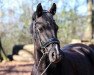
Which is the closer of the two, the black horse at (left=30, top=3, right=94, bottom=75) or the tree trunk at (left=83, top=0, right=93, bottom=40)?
the black horse at (left=30, top=3, right=94, bottom=75)

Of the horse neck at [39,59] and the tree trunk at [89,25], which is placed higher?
the horse neck at [39,59]

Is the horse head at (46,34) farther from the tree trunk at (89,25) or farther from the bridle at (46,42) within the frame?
the tree trunk at (89,25)

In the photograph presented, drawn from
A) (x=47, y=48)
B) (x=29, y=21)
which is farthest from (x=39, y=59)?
(x=29, y=21)

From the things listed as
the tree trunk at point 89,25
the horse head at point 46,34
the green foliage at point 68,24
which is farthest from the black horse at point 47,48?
the green foliage at point 68,24

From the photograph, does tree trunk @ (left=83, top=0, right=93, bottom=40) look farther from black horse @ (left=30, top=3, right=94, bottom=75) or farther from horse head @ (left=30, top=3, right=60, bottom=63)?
horse head @ (left=30, top=3, right=60, bottom=63)

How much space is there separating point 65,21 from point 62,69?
16.0 meters

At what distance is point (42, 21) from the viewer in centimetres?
463

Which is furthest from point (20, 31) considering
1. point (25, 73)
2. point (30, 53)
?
point (25, 73)

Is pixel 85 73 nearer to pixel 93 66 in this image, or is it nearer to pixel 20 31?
pixel 93 66

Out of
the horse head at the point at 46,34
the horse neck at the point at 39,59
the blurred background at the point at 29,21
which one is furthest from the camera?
the blurred background at the point at 29,21

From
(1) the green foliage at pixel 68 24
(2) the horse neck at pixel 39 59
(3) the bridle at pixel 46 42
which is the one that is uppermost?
(3) the bridle at pixel 46 42

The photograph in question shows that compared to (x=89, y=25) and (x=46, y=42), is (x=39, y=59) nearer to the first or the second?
(x=46, y=42)

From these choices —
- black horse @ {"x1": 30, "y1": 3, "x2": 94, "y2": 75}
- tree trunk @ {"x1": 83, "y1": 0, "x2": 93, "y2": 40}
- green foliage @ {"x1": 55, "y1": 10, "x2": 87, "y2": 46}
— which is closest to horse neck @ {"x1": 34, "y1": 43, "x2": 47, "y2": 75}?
black horse @ {"x1": 30, "y1": 3, "x2": 94, "y2": 75}

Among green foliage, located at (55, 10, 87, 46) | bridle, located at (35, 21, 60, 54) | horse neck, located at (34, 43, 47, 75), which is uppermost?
bridle, located at (35, 21, 60, 54)
